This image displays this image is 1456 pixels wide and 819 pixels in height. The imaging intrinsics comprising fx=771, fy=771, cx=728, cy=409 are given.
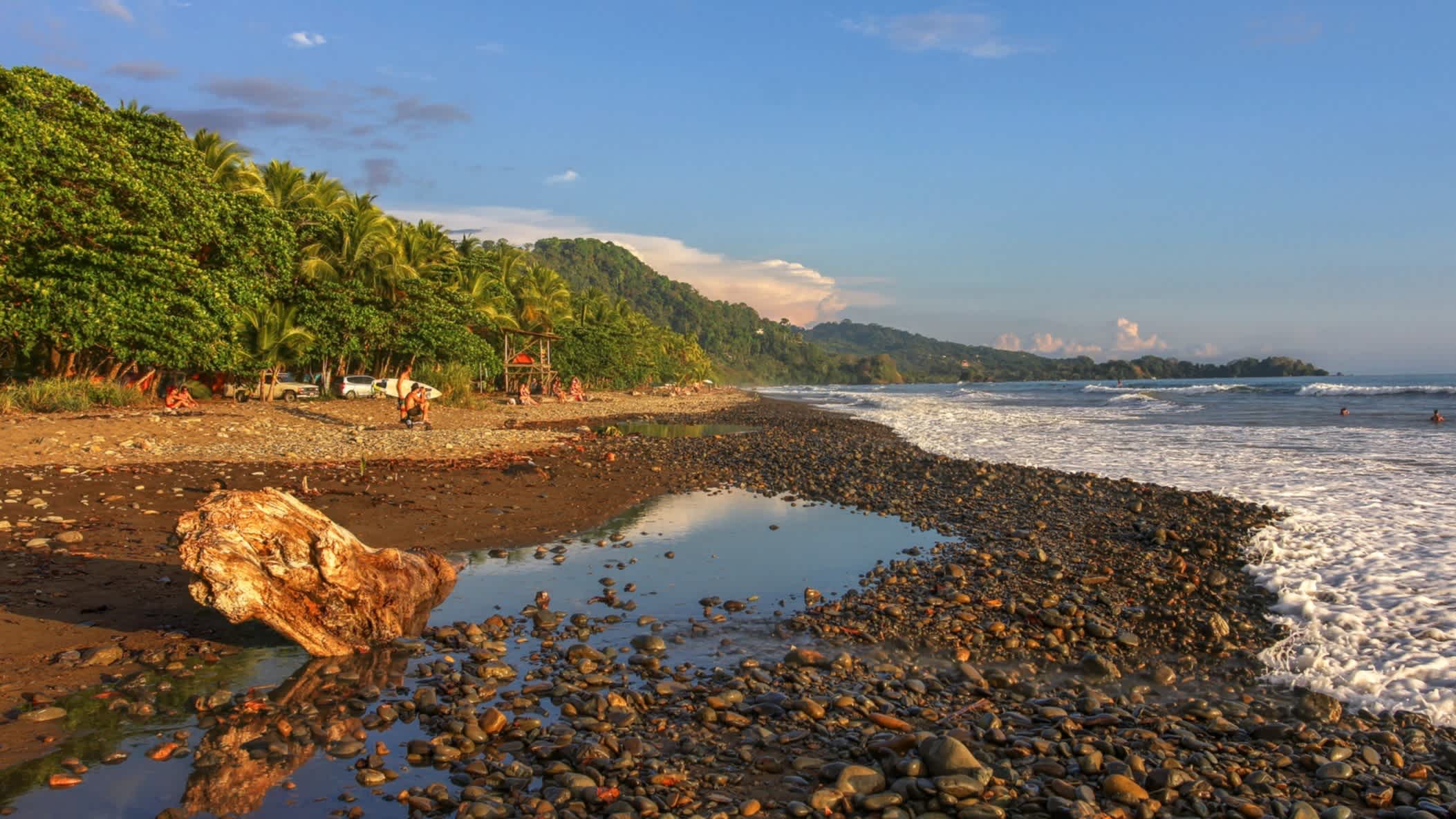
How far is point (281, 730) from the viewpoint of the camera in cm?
522

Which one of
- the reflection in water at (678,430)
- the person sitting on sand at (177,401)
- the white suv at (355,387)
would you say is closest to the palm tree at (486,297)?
the white suv at (355,387)

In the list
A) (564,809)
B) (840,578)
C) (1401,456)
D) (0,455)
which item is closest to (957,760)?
(564,809)

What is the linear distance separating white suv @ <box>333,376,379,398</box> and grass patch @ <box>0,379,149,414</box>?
45.6 feet

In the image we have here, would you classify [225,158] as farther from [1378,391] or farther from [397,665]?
[1378,391]

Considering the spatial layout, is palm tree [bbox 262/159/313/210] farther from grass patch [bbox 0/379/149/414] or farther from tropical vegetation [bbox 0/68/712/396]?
grass patch [bbox 0/379/149/414]

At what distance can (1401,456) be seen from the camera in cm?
2216

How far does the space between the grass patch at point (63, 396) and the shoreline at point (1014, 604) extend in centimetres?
1104

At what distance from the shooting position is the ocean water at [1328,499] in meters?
6.86

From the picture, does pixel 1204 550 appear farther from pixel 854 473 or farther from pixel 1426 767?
pixel 854 473

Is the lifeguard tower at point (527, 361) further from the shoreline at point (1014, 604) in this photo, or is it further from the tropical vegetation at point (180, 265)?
the shoreline at point (1014, 604)

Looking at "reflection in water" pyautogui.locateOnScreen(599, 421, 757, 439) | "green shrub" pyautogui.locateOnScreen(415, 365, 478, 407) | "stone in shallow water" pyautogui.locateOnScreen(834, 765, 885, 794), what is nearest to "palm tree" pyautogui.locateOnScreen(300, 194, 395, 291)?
"green shrub" pyautogui.locateOnScreen(415, 365, 478, 407)

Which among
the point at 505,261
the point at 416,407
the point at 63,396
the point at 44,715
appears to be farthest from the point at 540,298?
the point at 44,715

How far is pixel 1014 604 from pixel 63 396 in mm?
24642

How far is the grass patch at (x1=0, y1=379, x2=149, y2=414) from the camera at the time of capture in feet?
65.4
